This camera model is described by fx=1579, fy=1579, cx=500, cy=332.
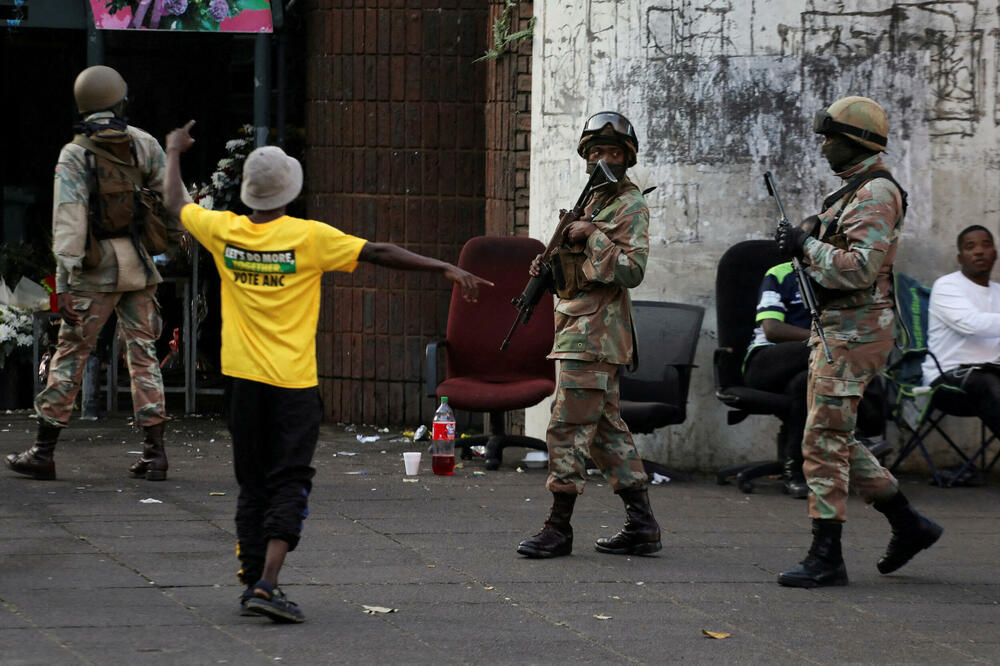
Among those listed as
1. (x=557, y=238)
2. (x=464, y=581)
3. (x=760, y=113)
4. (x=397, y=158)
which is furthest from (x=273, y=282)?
(x=397, y=158)

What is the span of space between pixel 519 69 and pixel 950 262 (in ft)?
10.4

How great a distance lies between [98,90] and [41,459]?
6.81 feet

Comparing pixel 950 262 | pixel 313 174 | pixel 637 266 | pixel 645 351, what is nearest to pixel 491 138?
pixel 313 174

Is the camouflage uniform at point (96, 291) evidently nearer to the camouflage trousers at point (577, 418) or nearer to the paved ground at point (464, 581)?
the paved ground at point (464, 581)

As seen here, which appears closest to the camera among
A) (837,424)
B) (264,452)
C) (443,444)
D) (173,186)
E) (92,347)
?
(264,452)

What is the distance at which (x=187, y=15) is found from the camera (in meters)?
11.6

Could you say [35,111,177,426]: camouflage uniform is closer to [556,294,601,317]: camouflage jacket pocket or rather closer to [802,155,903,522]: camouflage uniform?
[556,294,601,317]: camouflage jacket pocket

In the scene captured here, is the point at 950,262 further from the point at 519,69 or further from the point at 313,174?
the point at 313,174

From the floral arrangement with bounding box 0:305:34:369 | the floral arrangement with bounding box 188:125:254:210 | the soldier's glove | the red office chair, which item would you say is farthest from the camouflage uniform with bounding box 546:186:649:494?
the floral arrangement with bounding box 0:305:34:369

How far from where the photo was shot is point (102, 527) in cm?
746

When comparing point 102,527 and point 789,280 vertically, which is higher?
point 789,280

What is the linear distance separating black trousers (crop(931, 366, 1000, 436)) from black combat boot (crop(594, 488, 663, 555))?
2972 mm

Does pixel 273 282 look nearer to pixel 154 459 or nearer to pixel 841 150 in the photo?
pixel 841 150

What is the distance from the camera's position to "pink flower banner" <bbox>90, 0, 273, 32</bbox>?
1156 centimetres
